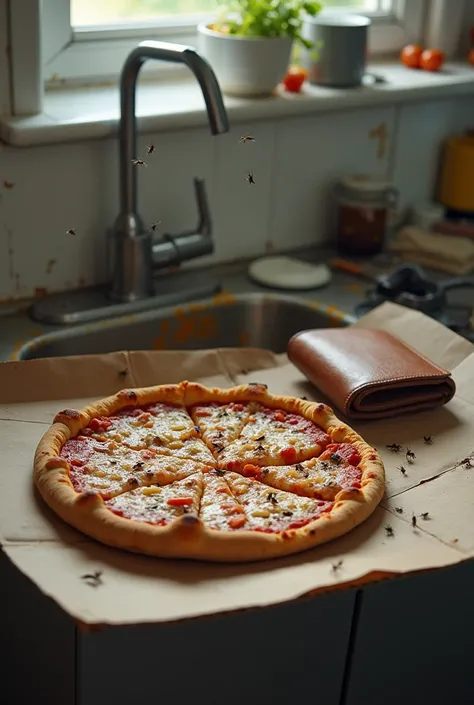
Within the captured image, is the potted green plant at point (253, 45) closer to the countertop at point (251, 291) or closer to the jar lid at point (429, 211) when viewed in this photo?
the countertop at point (251, 291)

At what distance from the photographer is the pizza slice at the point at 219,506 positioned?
1268 mm

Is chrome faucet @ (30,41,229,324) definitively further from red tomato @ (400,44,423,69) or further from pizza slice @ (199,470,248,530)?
red tomato @ (400,44,423,69)

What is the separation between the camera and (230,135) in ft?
6.50

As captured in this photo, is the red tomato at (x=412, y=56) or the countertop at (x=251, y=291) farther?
the red tomato at (x=412, y=56)

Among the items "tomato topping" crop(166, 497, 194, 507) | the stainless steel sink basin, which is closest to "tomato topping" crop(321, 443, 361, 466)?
"tomato topping" crop(166, 497, 194, 507)

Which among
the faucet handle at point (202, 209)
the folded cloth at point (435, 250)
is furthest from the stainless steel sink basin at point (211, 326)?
the folded cloth at point (435, 250)

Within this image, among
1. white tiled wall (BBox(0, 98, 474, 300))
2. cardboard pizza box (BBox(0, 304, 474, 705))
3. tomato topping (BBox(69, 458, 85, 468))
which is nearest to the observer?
cardboard pizza box (BBox(0, 304, 474, 705))

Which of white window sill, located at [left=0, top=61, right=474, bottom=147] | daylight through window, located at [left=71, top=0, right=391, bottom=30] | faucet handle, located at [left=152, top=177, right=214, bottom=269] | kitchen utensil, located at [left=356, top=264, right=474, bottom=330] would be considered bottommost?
kitchen utensil, located at [left=356, top=264, right=474, bottom=330]

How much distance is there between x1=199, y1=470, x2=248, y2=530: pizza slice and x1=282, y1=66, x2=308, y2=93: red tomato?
0.94 m

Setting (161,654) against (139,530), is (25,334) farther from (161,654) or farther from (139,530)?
(161,654)

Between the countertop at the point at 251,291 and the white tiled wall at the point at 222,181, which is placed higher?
the white tiled wall at the point at 222,181

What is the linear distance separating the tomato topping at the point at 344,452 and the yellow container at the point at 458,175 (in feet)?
3.68

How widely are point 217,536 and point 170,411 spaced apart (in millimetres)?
373

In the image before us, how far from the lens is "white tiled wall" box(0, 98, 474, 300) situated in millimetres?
1793
